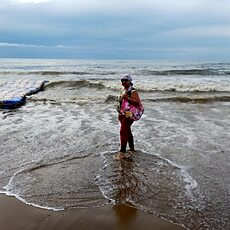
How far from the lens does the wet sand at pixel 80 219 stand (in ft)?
12.0

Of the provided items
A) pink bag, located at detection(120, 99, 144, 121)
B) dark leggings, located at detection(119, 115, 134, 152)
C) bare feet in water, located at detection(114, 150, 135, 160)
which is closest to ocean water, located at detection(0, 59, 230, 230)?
bare feet in water, located at detection(114, 150, 135, 160)

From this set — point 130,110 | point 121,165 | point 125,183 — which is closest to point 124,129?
point 130,110

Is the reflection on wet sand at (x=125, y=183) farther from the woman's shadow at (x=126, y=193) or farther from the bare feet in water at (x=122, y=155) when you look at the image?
the bare feet in water at (x=122, y=155)

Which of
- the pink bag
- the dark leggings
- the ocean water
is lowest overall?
the ocean water

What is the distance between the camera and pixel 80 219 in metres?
3.84

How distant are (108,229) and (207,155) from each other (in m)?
3.53

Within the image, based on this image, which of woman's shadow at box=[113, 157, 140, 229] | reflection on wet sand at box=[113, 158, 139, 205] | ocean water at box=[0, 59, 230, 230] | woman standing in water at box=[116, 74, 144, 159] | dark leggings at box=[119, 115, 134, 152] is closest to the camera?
woman's shadow at box=[113, 157, 140, 229]

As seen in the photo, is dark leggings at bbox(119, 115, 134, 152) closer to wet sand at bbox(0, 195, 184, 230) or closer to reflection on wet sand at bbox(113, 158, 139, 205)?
reflection on wet sand at bbox(113, 158, 139, 205)

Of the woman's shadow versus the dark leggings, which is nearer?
the woman's shadow

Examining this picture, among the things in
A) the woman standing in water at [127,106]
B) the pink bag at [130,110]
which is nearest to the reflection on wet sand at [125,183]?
the woman standing in water at [127,106]

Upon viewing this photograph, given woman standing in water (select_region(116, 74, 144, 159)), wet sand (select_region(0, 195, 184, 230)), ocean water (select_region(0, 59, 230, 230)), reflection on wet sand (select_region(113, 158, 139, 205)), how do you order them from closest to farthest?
wet sand (select_region(0, 195, 184, 230)) → ocean water (select_region(0, 59, 230, 230)) → reflection on wet sand (select_region(113, 158, 139, 205)) → woman standing in water (select_region(116, 74, 144, 159))

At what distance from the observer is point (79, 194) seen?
4.56 meters

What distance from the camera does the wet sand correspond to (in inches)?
144

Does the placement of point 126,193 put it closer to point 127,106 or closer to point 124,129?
point 124,129
